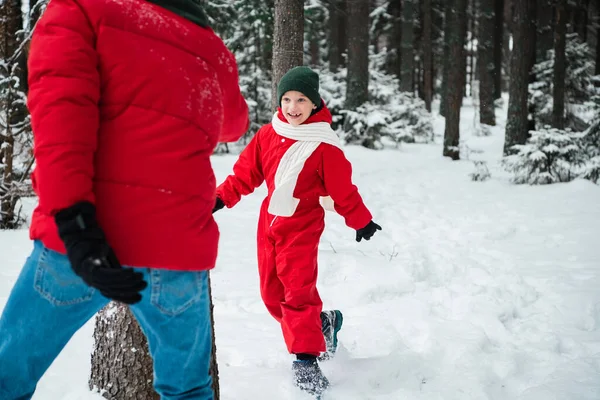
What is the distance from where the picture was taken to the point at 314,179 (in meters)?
3.12

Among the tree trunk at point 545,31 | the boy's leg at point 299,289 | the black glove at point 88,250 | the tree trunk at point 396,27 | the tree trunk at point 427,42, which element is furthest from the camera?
the tree trunk at point 396,27

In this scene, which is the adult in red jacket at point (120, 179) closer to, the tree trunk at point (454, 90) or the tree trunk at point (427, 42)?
the tree trunk at point (454, 90)

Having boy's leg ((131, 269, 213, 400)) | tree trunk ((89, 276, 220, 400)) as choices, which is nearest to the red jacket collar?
tree trunk ((89, 276, 220, 400))

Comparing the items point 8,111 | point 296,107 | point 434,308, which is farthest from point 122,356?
point 8,111

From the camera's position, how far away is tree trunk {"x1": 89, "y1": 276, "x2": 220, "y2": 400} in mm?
2486

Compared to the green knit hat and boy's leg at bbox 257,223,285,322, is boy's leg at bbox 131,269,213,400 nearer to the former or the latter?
A: boy's leg at bbox 257,223,285,322

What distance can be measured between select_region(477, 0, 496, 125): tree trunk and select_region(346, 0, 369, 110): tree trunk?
5461 mm

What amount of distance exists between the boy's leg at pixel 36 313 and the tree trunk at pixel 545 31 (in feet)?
52.6

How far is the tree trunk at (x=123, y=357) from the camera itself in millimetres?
2486

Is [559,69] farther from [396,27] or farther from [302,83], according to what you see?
[302,83]

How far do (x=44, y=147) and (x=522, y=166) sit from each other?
938 cm

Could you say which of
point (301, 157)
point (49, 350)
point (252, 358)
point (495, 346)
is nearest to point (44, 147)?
point (49, 350)

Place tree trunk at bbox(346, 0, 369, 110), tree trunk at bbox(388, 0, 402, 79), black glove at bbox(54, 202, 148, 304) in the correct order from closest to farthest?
black glove at bbox(54, 202, 148, 304)
tree trunk at bbox(346, 0, 369, 110)
tree trunk at bbox(388, 0, 402, 79)

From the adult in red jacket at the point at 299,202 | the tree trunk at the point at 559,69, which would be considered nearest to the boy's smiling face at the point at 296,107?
the adult in red jacket at the point at 299,202
